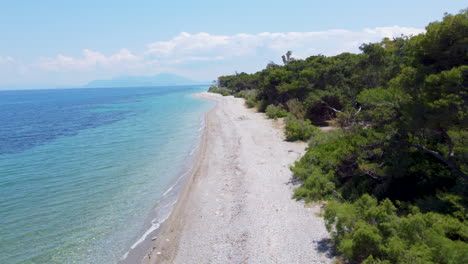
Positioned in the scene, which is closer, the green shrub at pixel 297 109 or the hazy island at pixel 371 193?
the hazy island at pixel 371 193

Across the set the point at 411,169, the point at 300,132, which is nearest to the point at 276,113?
the point at 300,132

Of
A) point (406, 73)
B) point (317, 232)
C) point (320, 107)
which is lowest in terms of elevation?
point (317, 232)

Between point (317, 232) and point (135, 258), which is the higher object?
point (317, 232)

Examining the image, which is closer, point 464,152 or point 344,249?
point 344,249

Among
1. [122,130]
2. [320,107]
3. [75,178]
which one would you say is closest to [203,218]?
[75,178]

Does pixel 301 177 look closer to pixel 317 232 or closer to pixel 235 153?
pixel 317 232

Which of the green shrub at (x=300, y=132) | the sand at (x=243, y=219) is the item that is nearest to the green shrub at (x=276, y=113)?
the green shrub at (x=300, y=132)

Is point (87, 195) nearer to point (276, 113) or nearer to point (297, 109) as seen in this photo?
point (297, 109)

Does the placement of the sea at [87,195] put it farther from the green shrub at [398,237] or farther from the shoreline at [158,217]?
the green shrub at [398,237]
